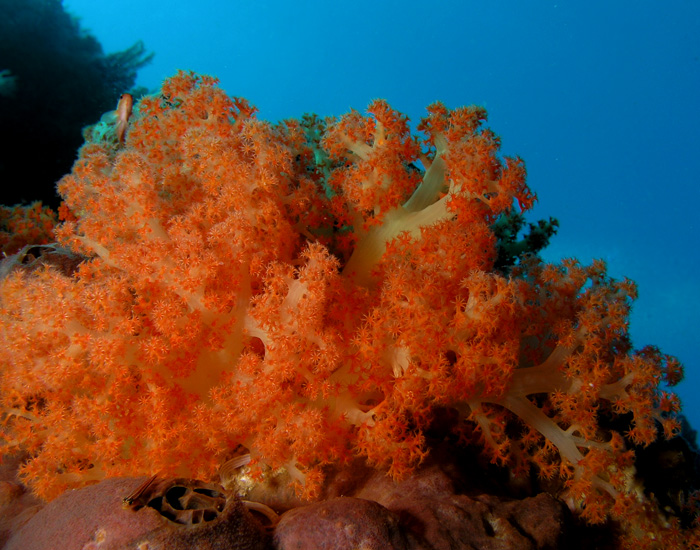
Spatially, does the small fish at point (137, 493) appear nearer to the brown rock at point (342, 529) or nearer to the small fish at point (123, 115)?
the brown rock at point (342, 529)

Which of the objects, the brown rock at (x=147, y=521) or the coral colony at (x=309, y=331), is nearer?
the brown rock at (x=147, y=521)

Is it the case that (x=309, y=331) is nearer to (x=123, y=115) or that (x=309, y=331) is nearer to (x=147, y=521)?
(x=147, y=521)

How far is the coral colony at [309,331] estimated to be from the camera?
2.13 meters

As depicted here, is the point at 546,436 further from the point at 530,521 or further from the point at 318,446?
the point at 318,446

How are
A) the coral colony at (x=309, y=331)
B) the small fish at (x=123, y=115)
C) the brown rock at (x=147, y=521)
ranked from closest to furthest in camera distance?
the brown rock at (x=147, y=521) → the coral colony at (x=309, y=331) → the small fish at (x=123, y=115)

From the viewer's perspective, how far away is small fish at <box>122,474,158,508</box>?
5.49 feet

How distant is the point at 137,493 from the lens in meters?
1.71

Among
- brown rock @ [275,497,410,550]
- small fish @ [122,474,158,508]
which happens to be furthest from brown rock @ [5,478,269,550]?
brown rock @ [275,497,410,550]

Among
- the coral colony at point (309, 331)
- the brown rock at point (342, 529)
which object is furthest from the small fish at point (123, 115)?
the brown rock at point (342, 529)

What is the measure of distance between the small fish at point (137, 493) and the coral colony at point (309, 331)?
0.32 m

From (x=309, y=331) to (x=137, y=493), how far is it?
0.98 meters

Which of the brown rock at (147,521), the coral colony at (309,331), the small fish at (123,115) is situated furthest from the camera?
the small fish at (123,115)

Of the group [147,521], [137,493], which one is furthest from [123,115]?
[147,521]

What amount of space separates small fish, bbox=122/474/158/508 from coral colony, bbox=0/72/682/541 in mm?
322
